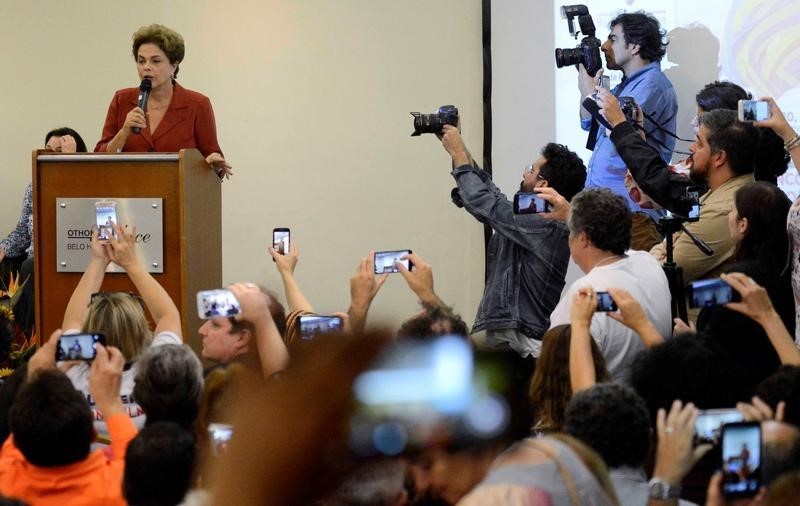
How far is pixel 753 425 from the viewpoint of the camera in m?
1.72

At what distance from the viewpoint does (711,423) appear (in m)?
1.89

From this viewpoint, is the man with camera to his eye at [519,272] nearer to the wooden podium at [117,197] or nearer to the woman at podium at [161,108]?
the wooden podium at [117,197]

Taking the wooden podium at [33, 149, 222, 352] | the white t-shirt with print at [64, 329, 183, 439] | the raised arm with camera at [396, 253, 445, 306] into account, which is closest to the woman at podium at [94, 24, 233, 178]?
the wooden podium at [33, 149, 222, 352]

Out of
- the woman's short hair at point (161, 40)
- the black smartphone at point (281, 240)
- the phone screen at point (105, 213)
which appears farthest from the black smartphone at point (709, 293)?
the woman's short hair at point (161, 40)

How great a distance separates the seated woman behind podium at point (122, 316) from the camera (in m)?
2.76

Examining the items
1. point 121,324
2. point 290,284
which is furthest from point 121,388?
point 290,284

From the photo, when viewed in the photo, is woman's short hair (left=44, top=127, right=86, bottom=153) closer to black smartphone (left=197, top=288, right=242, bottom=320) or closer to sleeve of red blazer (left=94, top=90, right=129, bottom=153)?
sleeve of red blazer (left=94, top=90, right=129, bottom=153)

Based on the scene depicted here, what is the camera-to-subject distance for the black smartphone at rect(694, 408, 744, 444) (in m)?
Answer: 1.88

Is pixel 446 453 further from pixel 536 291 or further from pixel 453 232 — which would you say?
pixel 453 232

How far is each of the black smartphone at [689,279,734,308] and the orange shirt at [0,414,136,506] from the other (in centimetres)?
131

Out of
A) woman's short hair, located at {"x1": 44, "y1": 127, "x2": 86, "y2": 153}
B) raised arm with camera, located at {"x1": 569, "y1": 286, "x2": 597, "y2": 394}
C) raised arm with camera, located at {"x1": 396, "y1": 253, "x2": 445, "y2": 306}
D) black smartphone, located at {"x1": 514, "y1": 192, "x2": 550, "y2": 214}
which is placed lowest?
raised arm with camera, located at {"x1": 569, "y1": 286, "x2": 597, "y2": 394}

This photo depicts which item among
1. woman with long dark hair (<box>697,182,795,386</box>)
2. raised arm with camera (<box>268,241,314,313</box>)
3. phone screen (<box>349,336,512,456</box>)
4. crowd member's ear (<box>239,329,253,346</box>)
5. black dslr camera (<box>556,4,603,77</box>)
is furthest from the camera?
black dslr camera (<box>556,4,603,77</box>)

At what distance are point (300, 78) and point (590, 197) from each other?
10.6ft

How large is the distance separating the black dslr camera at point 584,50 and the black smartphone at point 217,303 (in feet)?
8.31
